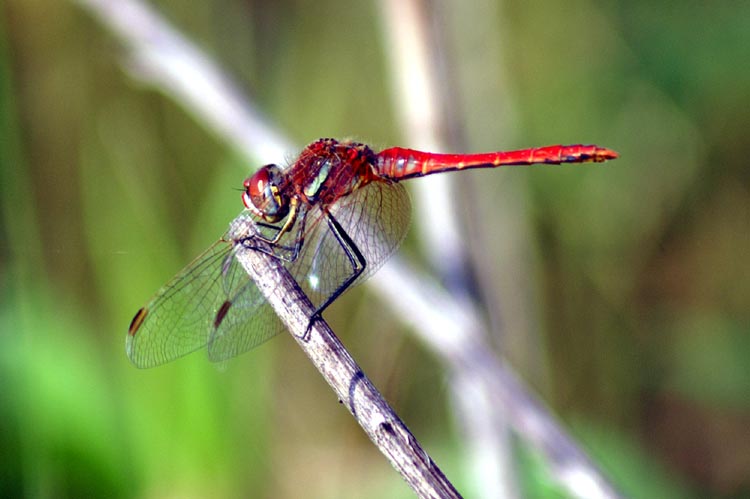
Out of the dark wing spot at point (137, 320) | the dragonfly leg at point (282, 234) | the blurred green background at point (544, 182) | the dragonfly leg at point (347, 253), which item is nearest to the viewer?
the dragonfly leg at point (282, 234)

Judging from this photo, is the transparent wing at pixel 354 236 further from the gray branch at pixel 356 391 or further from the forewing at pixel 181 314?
the gray branch at pixel 356 391

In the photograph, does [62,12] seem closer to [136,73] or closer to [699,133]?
[136,73]

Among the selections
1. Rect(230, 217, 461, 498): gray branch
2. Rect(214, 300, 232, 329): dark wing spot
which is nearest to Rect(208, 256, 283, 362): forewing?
Rect(214, 300, 232, 329): dark wing spot

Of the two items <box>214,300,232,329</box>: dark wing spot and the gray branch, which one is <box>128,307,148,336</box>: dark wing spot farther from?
the gray branch

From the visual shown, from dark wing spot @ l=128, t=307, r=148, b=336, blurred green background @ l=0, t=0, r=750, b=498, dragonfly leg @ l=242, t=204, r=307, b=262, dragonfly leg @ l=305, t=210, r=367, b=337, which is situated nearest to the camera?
dragonfly leg @ l=242, t=204, r=307, b=262

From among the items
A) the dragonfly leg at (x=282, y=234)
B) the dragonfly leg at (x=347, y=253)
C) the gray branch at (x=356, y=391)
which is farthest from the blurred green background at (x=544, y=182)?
the gray branch at (x=356, y=391)

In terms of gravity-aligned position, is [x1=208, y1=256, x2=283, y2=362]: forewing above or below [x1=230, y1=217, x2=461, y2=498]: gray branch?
above

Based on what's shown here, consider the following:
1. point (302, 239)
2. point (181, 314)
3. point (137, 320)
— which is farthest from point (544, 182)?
point (137, 320)

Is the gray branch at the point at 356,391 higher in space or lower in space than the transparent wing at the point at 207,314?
lower

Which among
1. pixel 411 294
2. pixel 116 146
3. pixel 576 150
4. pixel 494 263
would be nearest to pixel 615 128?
pixel 494 263

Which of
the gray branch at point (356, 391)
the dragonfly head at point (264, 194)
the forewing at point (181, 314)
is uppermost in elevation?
the dragonfly head at point (264, 194)
